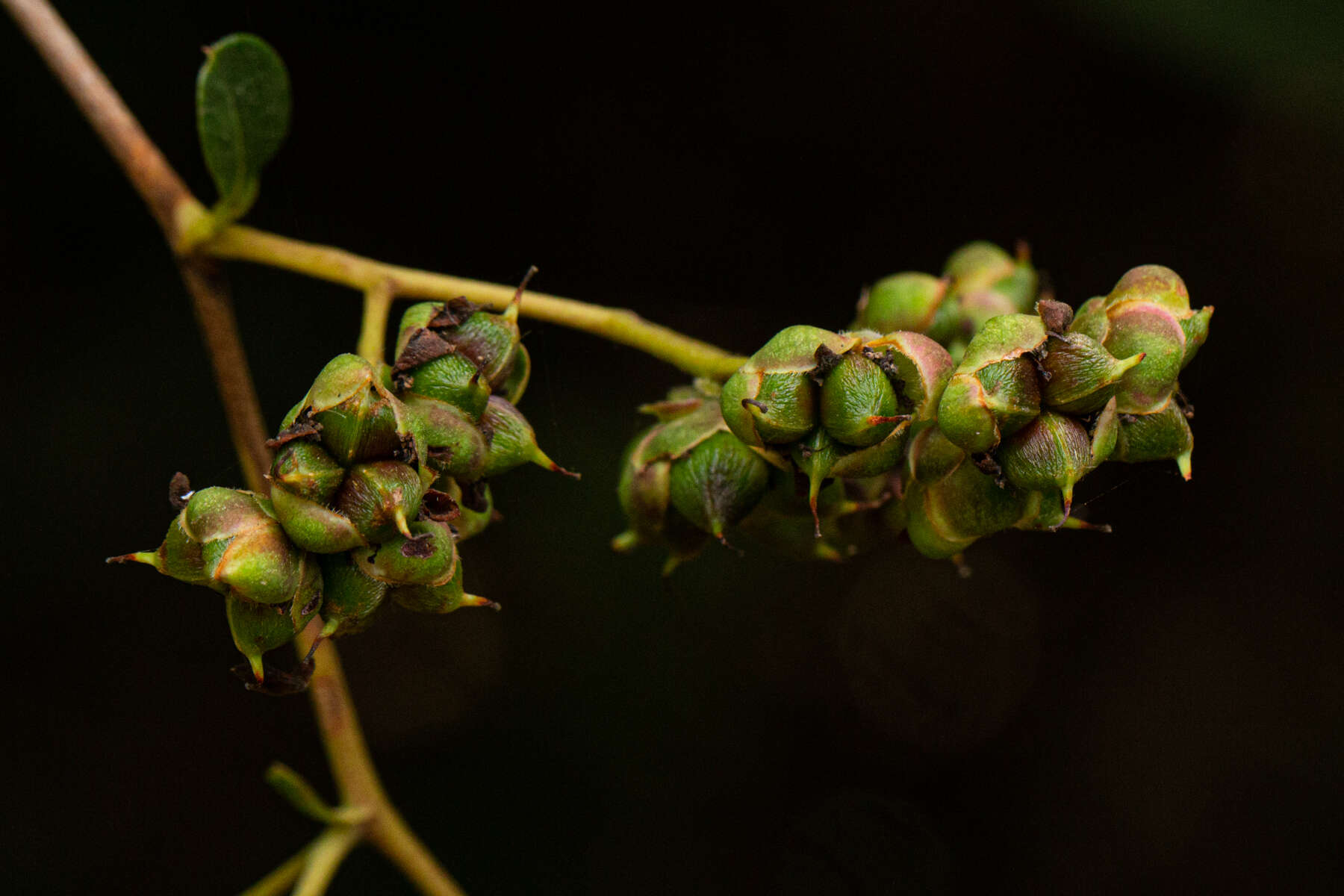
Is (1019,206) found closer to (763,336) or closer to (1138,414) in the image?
(763,336)

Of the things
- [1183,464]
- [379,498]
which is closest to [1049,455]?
[1183,464]

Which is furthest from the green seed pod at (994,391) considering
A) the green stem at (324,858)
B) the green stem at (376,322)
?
the green stem at (324,858)

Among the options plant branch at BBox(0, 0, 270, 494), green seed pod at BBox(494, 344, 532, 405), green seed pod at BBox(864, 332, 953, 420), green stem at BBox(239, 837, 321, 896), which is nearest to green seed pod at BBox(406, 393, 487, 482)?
green seed pod at BBox(494, 344, 532, 405)

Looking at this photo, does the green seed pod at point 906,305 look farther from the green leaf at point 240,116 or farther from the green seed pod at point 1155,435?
the green leaf at point 240,116

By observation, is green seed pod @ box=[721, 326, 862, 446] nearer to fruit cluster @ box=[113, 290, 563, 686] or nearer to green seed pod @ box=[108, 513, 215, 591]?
fruit cluster @ box=[113, 290, 563, 686]

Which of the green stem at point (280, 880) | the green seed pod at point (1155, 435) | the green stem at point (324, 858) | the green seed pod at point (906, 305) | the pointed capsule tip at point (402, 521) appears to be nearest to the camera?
the pointed capsule tip at point (402, 521)

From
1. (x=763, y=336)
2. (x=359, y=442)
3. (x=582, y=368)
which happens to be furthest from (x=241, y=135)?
(x=763, y=336)
